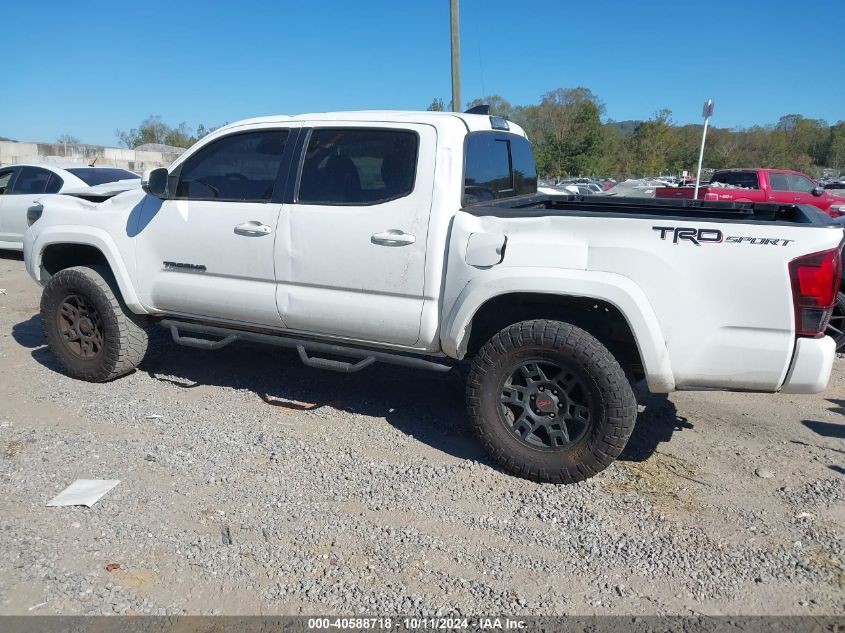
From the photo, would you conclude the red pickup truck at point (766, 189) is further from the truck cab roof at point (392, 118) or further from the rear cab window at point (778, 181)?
the truck cab roof at point (392, 118)

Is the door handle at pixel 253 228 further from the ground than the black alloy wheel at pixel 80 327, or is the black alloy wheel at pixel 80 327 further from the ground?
the door handle at pixel 253 228

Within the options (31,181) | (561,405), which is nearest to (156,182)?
(561,405)

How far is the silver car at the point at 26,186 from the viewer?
1064 centimetres

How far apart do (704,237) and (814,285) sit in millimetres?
527

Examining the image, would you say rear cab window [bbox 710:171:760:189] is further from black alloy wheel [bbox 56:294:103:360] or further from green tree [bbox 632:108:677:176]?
green tree [bbox 632:108:677:176]

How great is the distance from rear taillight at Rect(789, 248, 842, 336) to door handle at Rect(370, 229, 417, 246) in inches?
75.8

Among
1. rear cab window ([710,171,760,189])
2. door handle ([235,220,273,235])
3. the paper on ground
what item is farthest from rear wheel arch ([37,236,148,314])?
rear cab window ([710,171,760,189])

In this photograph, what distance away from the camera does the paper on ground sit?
11.4ft

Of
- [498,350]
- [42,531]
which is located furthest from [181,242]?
[498,350]

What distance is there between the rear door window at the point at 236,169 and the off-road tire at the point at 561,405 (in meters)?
1.82

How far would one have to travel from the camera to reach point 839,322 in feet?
21.1

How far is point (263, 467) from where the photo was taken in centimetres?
392

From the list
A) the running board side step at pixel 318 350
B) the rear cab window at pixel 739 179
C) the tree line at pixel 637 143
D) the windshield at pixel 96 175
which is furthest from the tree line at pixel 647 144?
the running board side step at pixel 318 350

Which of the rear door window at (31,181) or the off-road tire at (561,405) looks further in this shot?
the rear door window at (31,181)
